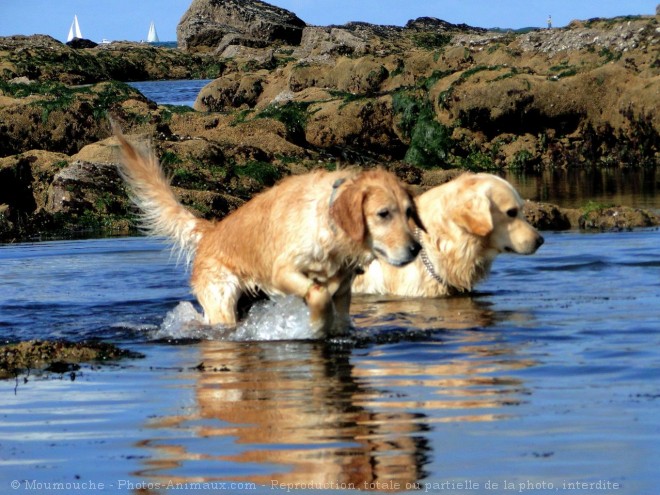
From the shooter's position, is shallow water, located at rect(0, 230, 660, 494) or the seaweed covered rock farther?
the seaweed covered rock

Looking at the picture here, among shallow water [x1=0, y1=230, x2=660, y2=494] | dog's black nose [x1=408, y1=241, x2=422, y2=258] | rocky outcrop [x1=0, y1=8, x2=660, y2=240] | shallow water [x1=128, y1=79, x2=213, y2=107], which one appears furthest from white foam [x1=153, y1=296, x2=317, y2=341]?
shallow water [x1=128, y1=79, x2=213, y2=107]

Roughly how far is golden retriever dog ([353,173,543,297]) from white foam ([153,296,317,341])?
2.10m

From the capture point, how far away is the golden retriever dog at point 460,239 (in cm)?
1045

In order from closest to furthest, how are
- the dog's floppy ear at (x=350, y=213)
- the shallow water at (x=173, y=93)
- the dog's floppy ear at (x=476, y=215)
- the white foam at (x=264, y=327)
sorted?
the dog's floppy ear at (x=350, y=213)
the white foam at (x=264, y=327)
the dog's floppy ear at (x=476, y=215)
the shallow water at (x=173, y=93)

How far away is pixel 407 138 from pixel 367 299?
43.8ft

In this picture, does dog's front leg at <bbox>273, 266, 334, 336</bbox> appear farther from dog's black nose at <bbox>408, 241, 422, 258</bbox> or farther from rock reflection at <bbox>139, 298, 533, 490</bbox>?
dog's black nose at <bbox>408, 241, 422, 258</bbox>

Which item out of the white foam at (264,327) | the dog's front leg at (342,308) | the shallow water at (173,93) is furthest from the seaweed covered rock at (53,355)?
the shallow water at (173,93)

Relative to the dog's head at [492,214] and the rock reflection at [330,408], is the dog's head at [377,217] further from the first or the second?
the dog's head at [492,214]

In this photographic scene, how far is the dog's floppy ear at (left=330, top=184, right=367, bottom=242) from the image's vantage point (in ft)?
25.7

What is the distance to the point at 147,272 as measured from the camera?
12430 mm

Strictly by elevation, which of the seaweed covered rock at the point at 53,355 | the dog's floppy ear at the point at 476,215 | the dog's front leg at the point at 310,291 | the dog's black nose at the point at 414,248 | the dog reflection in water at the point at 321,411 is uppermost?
the dog's floppy ear at the point at 476,215

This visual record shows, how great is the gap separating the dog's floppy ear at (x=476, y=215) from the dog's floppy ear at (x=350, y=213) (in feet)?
8.92

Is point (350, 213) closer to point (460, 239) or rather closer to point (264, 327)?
point (264, 327)

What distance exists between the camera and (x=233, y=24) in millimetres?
85375
